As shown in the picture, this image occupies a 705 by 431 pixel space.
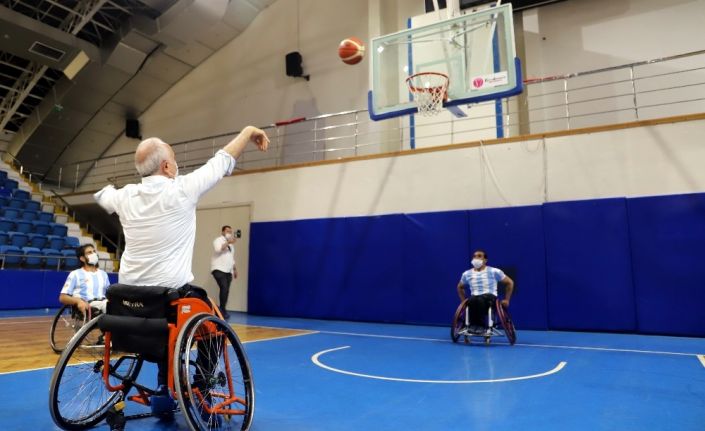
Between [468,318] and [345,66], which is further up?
[345,66]

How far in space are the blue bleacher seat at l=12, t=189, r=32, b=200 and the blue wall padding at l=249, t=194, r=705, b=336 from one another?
7616 mm

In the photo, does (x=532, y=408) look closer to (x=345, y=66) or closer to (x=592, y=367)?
(x=592, y=367)

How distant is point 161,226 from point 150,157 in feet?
1.06

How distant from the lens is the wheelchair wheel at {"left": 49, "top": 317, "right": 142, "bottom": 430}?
6.40 ft

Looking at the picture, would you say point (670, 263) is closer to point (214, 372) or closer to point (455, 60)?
point (455, 60)

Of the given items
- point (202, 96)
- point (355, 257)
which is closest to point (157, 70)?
point (202, 96)

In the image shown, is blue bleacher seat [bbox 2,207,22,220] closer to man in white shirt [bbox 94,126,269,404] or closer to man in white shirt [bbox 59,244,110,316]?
man in white shirt [bbox 59,244,110,316]

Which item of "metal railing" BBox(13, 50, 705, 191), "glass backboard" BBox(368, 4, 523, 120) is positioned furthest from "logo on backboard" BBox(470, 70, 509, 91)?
"metal railing" BBox(13, 50, 705, 191)

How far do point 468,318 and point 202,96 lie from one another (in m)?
9.81

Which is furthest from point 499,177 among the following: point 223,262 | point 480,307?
point 223,262

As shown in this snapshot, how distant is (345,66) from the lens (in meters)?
10.2

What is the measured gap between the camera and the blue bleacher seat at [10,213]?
10593mm

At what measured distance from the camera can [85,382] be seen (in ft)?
8.38

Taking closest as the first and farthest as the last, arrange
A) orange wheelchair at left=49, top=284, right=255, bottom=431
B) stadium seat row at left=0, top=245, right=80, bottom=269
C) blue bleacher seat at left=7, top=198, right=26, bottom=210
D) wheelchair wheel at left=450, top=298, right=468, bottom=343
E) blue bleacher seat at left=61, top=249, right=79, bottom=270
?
1. orange wheelchair at left=49, top=284, right=255, bottom=431
2. wheelchair wheel at left=450, top=298, right=468, bottom=343
3. stadium seat row at left=0, top=245, right=80, bottom=269
4. blue bleacher seat at left=61, top=249, right=79, bottom=270
5. blue bleacher seat at left=7, top=198, right=26, bottom=210
